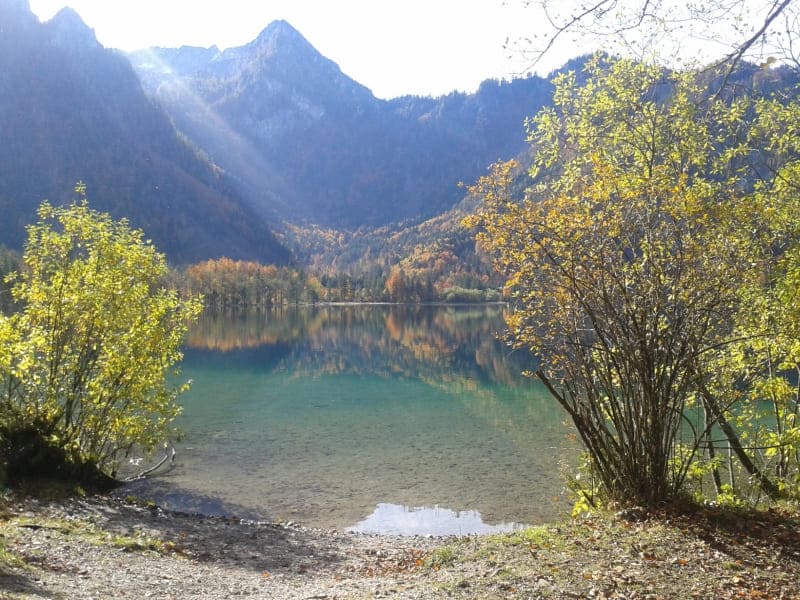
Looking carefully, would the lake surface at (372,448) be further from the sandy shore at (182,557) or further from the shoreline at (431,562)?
the shoreline at (431,562)

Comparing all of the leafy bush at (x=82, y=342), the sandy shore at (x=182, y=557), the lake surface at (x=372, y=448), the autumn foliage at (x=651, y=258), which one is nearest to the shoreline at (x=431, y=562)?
the sandy shore at (x=182, y=557)

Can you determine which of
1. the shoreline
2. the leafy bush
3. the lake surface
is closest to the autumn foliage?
the shoreline

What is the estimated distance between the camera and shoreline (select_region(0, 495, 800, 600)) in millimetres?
7492

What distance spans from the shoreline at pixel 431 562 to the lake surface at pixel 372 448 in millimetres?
3750

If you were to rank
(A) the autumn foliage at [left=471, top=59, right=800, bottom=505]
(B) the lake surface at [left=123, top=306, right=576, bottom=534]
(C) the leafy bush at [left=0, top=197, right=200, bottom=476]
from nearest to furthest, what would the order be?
(A) the autumn foliage at [left=471, top=59, right=800, bottom=505], (C) the leafy bush at [left=0, top=197, right=200, bottom=476], (B) the lake surface at [left=123, top=306, right=576, bottom=534]

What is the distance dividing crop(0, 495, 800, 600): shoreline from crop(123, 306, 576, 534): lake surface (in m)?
3.75

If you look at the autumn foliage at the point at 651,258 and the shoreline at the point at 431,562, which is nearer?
the shoreline at the point at 431,562

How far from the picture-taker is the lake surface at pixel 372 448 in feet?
61.5

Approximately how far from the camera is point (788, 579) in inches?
291

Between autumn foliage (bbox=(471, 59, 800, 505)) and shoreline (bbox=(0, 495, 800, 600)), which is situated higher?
autumn foliage (bbox=(471, 59, 800, 505))

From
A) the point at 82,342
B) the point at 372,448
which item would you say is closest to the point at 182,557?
the point at 82,342

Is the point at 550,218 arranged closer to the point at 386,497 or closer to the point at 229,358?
the point at 386,497

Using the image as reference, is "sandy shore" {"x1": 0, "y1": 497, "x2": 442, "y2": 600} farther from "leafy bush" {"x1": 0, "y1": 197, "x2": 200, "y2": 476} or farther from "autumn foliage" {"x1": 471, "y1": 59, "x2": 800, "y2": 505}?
"autumn foliage" {"x1": 471, "y1": 59, "x2": 800, "y2": 505}

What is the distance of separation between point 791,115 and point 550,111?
164 inches
